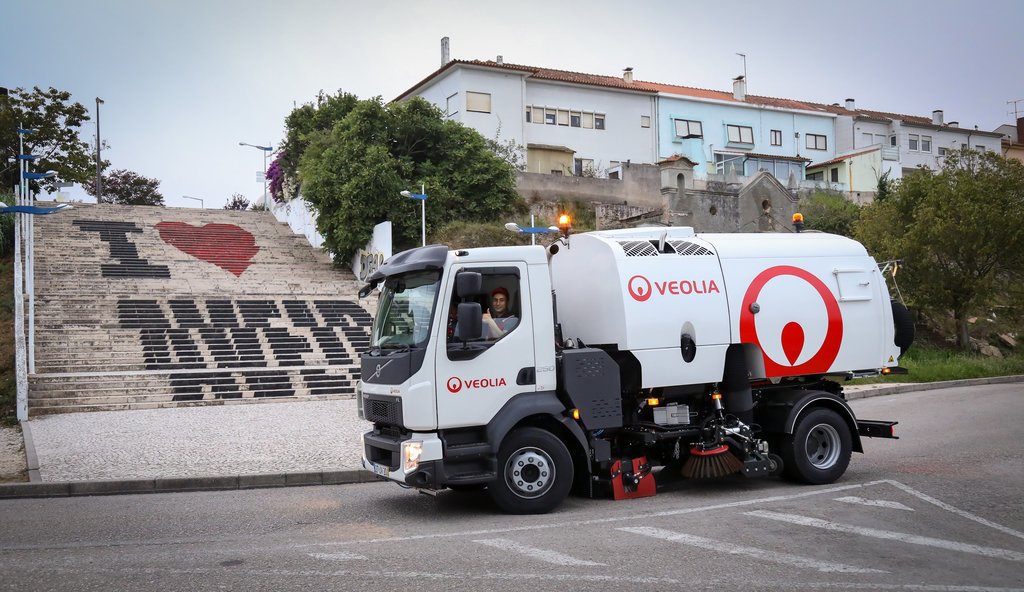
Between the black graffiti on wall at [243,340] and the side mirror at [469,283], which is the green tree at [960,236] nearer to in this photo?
the black graffiti on wall at [243,340]

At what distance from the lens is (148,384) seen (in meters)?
19.9

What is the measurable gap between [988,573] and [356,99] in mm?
40695

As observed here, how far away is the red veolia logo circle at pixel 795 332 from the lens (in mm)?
9203

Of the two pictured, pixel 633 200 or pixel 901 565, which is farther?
pixel 633 200

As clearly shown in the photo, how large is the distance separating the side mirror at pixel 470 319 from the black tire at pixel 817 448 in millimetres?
4021

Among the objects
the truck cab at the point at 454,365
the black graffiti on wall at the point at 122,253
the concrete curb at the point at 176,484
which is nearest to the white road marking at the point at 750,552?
the truck cab at the point at 454,365

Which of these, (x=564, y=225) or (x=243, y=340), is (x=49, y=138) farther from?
(x=564, y=225)

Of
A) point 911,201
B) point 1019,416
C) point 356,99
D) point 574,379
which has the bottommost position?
point 1019,416

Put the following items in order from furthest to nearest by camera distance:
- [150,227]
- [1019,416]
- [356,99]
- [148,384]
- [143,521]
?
1. [356,99]
2. [150,227]
3. [148,384]
4. [1019,416]
5. [143,521]

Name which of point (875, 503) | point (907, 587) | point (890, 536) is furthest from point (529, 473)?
point (907, 587)

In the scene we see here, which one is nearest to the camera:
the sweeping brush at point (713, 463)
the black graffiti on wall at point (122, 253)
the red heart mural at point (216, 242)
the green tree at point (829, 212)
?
the sweeping brush at point (713, 463)

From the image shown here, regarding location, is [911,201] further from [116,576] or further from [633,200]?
[116,576]

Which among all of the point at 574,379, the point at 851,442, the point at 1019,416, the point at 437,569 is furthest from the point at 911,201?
the point at 437,569

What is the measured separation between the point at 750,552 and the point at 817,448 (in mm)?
3560
